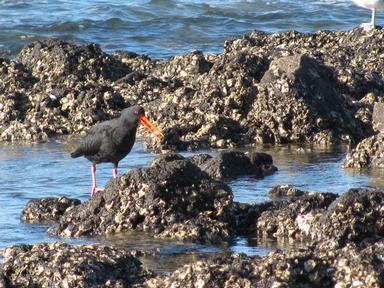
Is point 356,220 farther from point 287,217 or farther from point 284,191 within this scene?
point 284,191

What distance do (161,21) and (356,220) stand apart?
54.7 ft

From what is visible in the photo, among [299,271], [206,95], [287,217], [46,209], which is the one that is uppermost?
[206,95]

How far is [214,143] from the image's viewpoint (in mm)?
11305

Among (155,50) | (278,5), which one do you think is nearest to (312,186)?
(155,50)

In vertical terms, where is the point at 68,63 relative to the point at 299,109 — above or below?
above

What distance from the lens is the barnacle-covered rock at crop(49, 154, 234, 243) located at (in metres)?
7.70

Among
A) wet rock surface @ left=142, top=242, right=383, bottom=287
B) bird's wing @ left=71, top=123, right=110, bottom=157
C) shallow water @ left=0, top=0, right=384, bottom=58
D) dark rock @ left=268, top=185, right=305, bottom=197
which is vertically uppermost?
shallow water @ left=0, top=0, right=384, bottom=58

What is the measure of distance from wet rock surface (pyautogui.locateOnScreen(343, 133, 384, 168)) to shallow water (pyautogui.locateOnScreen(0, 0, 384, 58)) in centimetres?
882

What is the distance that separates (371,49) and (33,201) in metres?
7.78

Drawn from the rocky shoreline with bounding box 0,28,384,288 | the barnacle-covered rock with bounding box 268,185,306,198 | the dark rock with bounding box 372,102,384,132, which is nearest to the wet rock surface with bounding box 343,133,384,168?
the rocky shoreline with bounding box 0,28,384,288

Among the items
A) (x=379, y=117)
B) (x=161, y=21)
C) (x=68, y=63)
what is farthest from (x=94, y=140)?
(x=161, y=21)

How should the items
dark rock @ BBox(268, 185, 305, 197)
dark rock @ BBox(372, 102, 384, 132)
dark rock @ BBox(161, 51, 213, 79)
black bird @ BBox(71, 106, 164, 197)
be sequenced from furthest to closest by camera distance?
dark rock @ BBox(161, 51, 213, 79)
dark rock @ BBox(372, 102, 384, 132)
black bird @ BBox(71, 106, 164, 197)
dark rock @ BBox(268, 185, 305, 197)

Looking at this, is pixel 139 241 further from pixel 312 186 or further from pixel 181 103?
pixel 181 103

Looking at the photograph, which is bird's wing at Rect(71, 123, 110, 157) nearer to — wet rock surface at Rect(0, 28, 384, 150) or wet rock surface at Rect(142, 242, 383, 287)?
wet rock surface at Rect(0, 28, 384, 150)
